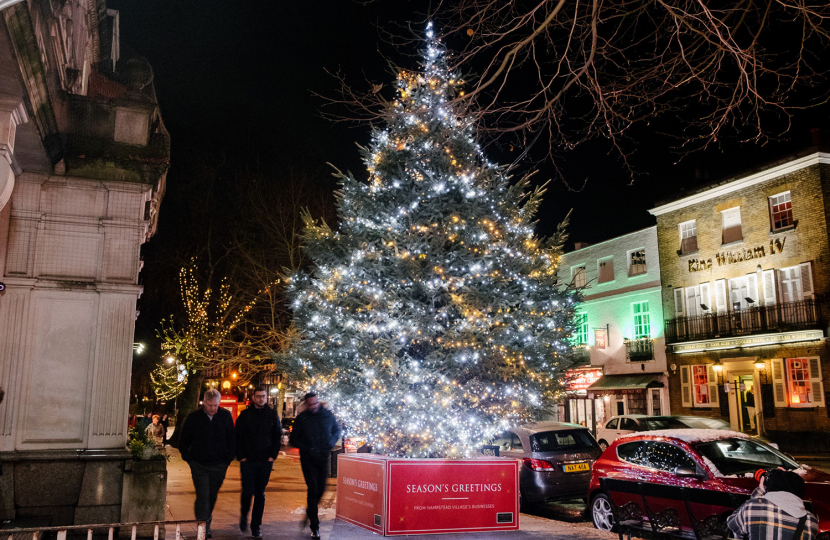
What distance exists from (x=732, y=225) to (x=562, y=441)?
20666 mm

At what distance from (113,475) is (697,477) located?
7.75m

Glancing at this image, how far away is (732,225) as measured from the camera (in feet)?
96.8

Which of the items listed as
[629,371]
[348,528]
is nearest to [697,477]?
[348,528]

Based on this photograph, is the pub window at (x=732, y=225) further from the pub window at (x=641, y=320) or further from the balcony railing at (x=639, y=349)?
the balcony railing at (x=639, y=349)

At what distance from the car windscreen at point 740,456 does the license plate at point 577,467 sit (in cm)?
346

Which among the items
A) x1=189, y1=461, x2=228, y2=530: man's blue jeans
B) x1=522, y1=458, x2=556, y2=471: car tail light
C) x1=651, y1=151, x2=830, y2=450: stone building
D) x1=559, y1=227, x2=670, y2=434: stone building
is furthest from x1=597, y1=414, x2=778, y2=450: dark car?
x1=189, y1=461, x2=228, y2=530: man's blue jeans

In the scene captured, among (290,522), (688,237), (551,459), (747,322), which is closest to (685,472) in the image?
(551,459)

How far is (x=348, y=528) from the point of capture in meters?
9.36

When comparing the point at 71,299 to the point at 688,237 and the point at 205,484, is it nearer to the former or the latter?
the point at 205,484

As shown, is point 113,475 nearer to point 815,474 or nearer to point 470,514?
point 470,514

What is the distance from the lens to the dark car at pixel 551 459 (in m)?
12.3

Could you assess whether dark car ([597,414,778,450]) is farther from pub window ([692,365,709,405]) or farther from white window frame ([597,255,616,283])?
white window frame ([597,255,616,283])

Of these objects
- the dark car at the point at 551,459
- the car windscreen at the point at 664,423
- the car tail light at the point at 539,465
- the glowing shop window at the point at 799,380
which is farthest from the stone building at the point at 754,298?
the car tail light at the point at 539,465

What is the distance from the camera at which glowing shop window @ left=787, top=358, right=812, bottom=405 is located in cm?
2553
